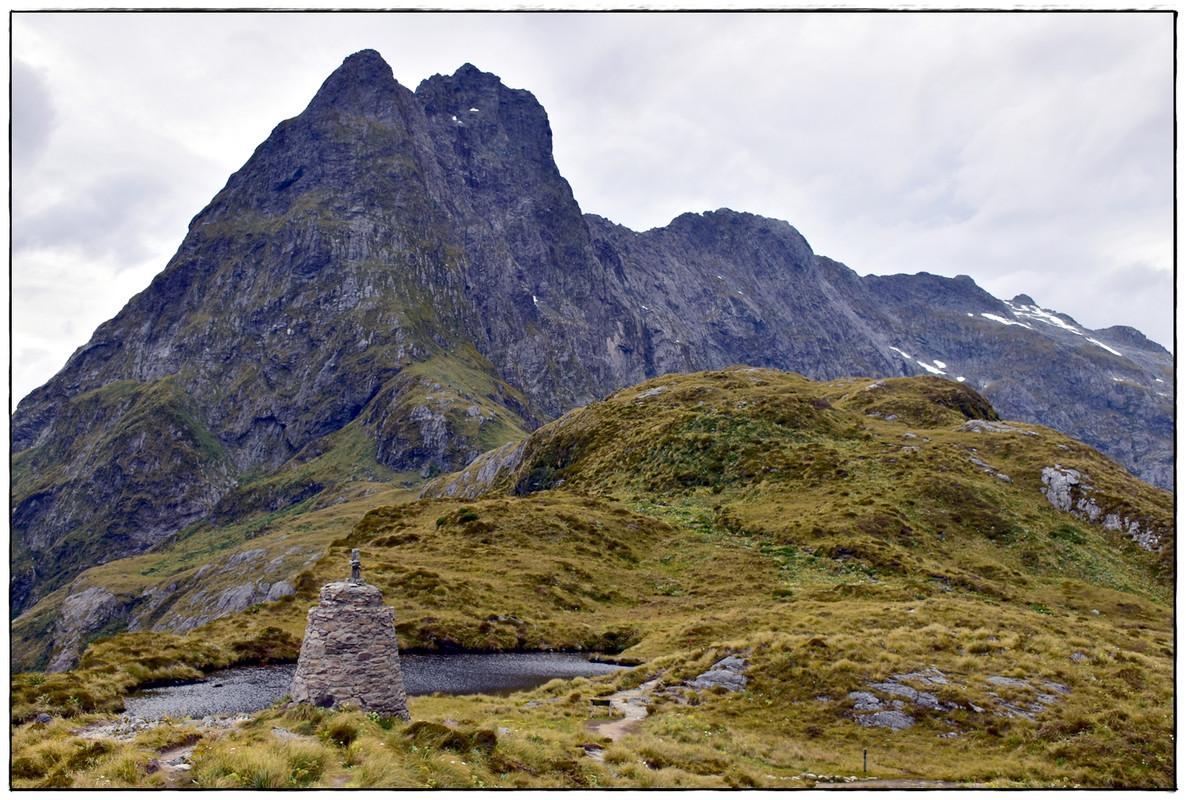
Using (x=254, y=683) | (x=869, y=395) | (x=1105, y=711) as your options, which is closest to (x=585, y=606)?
(x=254, y=683)

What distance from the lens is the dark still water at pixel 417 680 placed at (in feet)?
105

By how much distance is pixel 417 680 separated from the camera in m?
39.9

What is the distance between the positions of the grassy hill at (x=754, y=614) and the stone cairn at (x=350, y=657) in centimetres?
128

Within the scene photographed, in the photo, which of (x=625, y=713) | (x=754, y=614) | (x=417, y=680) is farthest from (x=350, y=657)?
(x=754, y=614)

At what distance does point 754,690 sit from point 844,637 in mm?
7832

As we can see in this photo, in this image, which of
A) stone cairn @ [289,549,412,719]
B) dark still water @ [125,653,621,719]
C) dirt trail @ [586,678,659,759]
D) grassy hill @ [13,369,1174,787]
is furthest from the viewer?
dark still water @ [125,653,621,719]

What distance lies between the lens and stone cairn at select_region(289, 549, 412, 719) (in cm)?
2194

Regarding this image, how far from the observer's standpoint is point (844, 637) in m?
39.3

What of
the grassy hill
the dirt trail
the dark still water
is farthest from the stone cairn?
the dark still water

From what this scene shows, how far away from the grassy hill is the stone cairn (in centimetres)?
128

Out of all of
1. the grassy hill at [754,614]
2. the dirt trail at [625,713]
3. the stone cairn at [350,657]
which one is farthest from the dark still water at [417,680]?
the stone cairn at [350,657]

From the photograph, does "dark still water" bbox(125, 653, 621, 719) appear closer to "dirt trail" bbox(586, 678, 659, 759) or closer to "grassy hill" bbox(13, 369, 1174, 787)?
"grassy hill" bbox(13, 369, 1174, 787)

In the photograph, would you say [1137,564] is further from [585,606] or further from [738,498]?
[585,606]

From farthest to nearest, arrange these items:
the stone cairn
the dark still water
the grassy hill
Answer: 1. the dark still water
2. the stone cairn
3. the grassy hill
